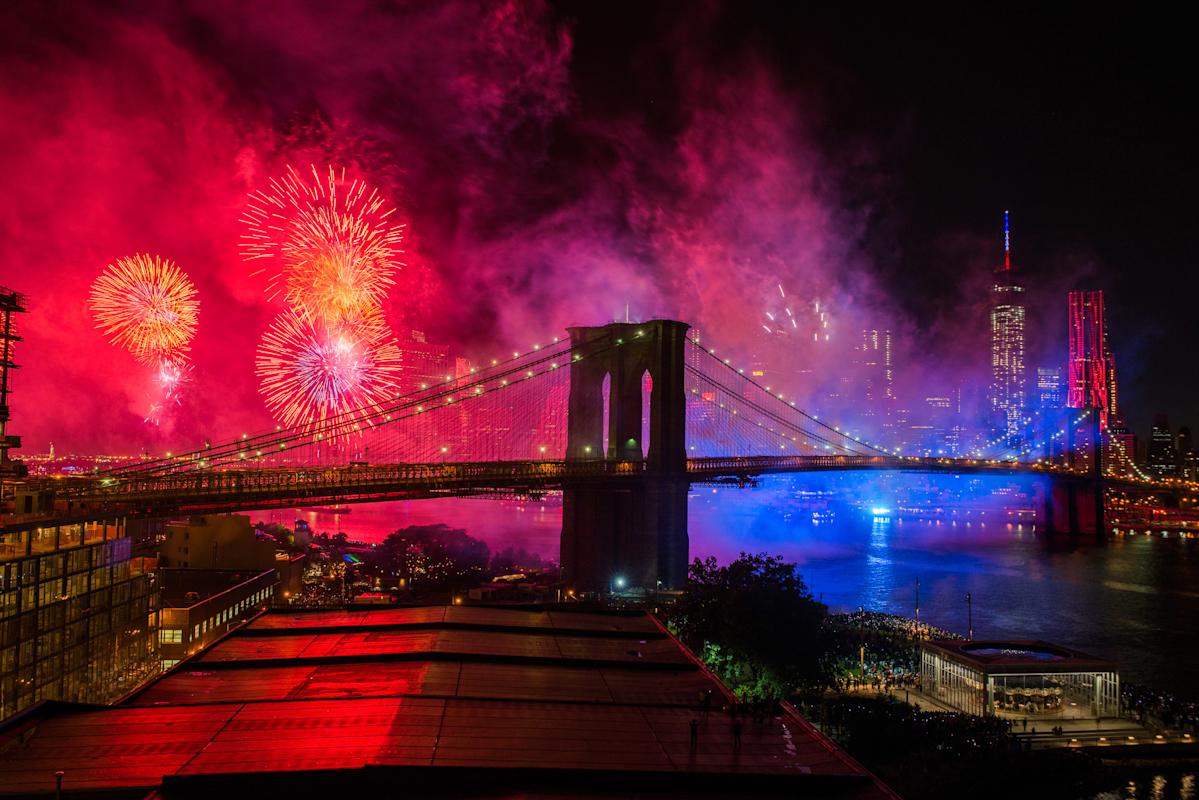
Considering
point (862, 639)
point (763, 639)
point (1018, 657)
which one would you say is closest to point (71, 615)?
point (763, 639)

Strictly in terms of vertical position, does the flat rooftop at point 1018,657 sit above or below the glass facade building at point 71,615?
below

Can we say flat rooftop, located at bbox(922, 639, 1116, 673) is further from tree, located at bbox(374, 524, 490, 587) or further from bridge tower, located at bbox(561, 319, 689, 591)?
tree, located at bbox(374, 524, 490, 587)

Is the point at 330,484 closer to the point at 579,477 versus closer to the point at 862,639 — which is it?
the point at 579,477

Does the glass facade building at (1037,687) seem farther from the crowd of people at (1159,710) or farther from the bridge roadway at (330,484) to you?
the bridge roadway at (330,484)

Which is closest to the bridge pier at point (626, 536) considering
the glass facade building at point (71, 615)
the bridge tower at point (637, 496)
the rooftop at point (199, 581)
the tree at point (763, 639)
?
the bridge tower at point (637, 496)

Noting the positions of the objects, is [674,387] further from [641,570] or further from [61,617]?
[61,617]

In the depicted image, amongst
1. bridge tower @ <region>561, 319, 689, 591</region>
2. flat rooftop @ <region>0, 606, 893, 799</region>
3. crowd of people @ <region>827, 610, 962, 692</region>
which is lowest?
crowd of people @ <region>827, 610, 962, 692</region>

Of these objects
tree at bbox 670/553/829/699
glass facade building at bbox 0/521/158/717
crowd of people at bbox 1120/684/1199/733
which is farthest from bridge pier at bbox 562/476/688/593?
glass facade building at bbox 0/521/158/717
